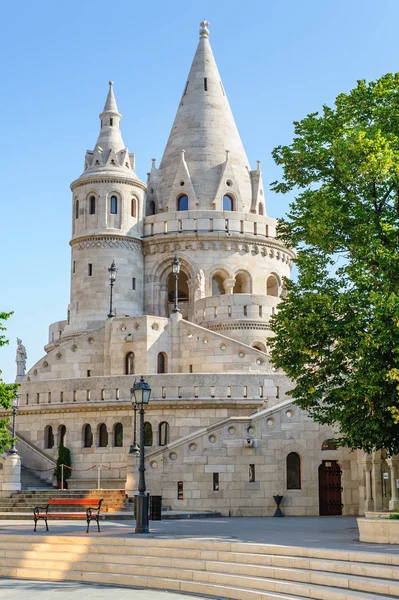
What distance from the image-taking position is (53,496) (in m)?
31.9

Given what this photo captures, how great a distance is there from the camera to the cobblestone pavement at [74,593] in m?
15.0

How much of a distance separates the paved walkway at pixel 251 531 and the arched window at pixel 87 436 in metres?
11.2

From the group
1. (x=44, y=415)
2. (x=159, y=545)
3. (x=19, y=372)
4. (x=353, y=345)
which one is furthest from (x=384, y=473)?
(x=19, y=372)

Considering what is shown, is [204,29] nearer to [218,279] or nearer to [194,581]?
[218,279]

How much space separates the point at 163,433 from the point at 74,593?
21.7m

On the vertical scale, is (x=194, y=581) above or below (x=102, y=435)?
below

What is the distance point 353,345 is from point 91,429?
64.0ft

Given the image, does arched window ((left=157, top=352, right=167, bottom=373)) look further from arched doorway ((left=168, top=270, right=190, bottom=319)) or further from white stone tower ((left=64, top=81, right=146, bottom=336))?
arched doorway ((left=168, top=270, right=190, bottom=319))

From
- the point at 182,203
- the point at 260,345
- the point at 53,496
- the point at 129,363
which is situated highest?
the point at 182,203

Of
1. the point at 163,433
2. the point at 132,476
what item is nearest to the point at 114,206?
the point at 163,433

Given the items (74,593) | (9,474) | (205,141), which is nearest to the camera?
(74,593)

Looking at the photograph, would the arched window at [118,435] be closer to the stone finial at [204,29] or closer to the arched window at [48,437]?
the arched window at [48,437]

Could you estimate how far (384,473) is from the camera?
2634 centimetres

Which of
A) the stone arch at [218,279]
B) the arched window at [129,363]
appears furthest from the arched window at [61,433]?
the stone arch at [218,279]
